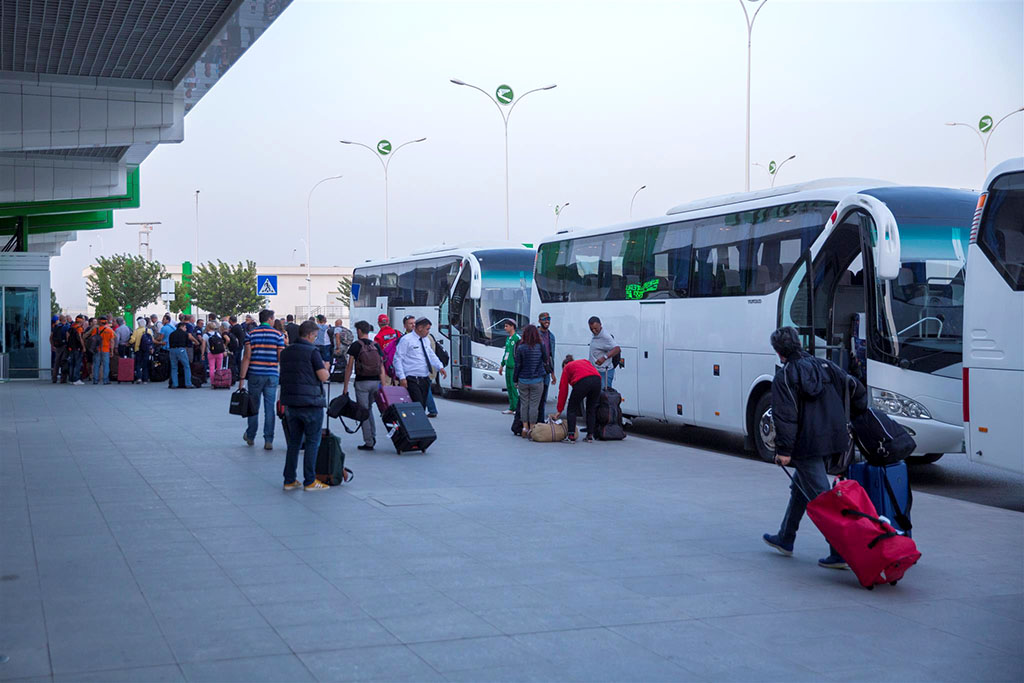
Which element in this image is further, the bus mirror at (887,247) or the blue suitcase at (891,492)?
the bus mirror at (887,247)

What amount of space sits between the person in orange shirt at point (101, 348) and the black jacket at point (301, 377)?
20.7 meters

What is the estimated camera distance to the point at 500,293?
1000 inches

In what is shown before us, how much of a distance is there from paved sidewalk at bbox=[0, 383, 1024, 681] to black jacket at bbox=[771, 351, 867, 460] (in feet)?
2.92

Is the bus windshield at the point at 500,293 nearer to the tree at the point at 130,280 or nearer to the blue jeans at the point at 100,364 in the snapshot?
the blue jeans at the point at 100,364

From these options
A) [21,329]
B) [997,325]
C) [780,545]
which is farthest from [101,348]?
[780,545]

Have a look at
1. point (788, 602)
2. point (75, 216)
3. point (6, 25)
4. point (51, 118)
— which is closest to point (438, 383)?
point (51, 118)

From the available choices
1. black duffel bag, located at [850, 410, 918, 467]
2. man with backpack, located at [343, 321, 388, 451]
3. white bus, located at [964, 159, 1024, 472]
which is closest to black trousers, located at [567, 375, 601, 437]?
man with backpack, located at [343, 321, 388, 451]

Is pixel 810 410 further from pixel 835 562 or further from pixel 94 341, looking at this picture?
pixel 94 341

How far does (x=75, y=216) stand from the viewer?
45.2m

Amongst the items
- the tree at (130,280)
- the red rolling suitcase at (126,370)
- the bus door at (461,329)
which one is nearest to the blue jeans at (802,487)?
the bus door at (461,329)

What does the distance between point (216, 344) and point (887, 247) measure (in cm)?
2100

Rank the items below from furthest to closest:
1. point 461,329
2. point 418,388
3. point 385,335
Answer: point 461,329, point 385,335, point 418,388

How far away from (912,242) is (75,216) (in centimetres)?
4009

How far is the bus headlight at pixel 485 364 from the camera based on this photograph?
2525 cm
